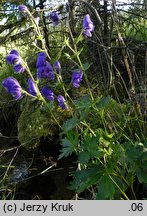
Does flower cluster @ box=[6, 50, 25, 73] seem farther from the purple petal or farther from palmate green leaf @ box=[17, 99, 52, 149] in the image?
palmate green leaf @ box=[17, 99, 52, 149]

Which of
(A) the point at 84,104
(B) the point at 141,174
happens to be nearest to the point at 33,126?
(A) the point at 84,104

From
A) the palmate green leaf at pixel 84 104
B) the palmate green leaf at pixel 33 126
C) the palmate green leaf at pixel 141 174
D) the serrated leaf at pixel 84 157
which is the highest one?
the palmate green leaf at pixel 84 104

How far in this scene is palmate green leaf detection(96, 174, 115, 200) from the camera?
2264 mm

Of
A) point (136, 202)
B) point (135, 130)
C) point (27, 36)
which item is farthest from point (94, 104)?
point (27, 36)

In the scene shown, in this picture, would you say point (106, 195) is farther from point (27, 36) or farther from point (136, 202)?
point (27, 36)

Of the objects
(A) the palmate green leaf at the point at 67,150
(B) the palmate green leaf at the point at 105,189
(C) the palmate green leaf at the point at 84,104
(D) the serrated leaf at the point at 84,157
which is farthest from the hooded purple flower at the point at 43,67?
(B) the palmate green leaf at the point at 105,189

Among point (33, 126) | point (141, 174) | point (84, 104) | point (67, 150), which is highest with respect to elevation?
point (84, 104)

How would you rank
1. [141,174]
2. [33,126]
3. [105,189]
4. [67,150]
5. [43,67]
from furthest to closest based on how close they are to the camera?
[33,126] → [43,67] → [67,150] → [141,174] → [105,189]

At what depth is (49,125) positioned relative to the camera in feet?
14.5

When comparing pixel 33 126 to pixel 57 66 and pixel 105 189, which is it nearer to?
pixel 57 66

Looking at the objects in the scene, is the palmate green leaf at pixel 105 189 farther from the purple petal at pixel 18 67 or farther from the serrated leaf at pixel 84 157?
the purple petal at pixel 18 67

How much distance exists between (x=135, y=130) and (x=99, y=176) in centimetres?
117

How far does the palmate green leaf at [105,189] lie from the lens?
2264 millimetres

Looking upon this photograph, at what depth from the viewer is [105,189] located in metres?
2.29
